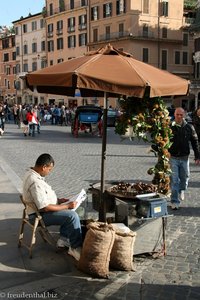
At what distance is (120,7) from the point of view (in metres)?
56.9

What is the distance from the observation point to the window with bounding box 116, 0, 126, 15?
56.4 meters

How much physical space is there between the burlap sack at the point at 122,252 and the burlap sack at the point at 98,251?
0.12 meters

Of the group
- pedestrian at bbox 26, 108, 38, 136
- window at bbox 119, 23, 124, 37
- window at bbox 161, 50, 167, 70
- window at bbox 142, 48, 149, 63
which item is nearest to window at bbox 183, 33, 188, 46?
window at bbox 161, 50, 167, 70

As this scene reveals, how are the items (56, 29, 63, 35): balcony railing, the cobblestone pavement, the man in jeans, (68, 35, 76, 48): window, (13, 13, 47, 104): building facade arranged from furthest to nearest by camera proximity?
1. (13, 13, 47, 104): building facade
2. (56, 29, 63, 35): balcony railing
3. (68, 35, 76, 48): window
4. the man in jeans
5. the cobblestone pavement

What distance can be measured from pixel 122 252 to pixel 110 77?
191 centimetres

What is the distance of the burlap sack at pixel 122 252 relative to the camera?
194 inches

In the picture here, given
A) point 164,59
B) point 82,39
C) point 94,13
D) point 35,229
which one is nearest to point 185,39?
point 164,59

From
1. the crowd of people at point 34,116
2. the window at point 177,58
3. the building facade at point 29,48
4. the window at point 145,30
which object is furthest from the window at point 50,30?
the crowd of people at point 34,116

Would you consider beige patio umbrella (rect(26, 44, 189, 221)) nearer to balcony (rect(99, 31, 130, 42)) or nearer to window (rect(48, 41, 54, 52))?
balcony (rect(99, 31, 130, 42))

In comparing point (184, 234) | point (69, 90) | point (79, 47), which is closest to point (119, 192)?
point (184, 234)

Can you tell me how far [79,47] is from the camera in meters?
64.4

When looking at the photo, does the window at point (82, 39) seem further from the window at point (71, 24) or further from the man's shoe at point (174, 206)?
the man's shoe at point (174, 206)

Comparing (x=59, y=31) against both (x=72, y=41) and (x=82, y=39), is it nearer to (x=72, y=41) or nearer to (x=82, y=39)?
(x=72, y=41)

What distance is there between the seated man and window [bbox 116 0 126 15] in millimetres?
54098
